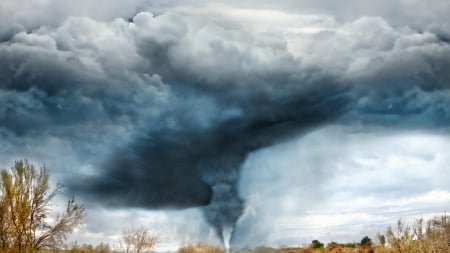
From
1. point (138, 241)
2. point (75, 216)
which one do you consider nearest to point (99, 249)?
point (138, 241)

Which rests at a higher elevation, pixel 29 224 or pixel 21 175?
pixel 21 175

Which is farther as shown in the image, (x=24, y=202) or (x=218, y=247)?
(x=218, y=247)

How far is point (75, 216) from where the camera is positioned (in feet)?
127

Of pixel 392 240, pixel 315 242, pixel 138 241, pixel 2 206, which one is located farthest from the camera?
pixel 315 242

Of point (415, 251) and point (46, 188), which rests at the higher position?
point (46, 188)

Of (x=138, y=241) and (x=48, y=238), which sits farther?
(x=138, y=241)

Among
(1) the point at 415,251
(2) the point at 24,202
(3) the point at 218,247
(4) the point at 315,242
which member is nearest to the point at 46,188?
(2) the point at 24,202

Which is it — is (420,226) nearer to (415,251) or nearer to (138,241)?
(415,251)

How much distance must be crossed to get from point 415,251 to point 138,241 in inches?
1190

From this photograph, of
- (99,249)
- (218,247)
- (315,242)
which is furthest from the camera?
(315,242)

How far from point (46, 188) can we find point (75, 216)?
2.48 metres

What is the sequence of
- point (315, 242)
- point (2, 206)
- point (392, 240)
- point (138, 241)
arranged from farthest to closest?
point (315, 242)
point (138, 241)
point (392, 240)
point (2, 206)

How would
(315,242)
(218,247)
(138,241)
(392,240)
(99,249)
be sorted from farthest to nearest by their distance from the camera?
(315,242), (218,247), (99,249), (138,241), (392,240)

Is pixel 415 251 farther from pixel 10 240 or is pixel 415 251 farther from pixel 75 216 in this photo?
pixel 10 240
